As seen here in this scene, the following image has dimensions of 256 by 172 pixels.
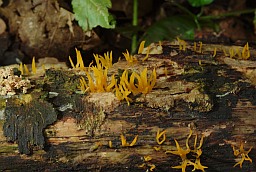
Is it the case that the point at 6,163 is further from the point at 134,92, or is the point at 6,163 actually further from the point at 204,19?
the point at 204,19

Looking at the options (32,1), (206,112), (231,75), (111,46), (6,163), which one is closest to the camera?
(6,163)

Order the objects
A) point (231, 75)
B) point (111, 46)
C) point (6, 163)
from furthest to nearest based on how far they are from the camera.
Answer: point (111, 46) < point (231, 75) < point (6, 163)

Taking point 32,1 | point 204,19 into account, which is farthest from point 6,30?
point 204,19

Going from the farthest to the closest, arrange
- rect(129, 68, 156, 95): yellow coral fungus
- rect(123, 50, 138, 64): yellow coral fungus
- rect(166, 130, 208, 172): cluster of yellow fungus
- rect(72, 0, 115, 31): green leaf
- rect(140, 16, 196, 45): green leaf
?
rect(140, 16, 196, 45): green leaf, rect(72, 0, 115, 31): green leaf, rect(123, 50, 138, 64): yellow coral fungus, rect(129, 68, 156, 95): yellow coral fungus, rect(166, 130, 208, 172): cluster of yellow fungus

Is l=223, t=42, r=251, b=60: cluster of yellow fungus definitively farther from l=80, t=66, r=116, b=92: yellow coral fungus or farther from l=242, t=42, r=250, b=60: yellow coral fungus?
l=80, t=66, r=116, b=92: yellow coral fungus

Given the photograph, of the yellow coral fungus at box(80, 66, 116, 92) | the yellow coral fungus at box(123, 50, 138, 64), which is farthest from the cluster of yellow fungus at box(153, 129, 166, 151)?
the yellow coral fungus at box(123, 50, 138, 64)

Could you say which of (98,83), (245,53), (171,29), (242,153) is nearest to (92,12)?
(98,83)
